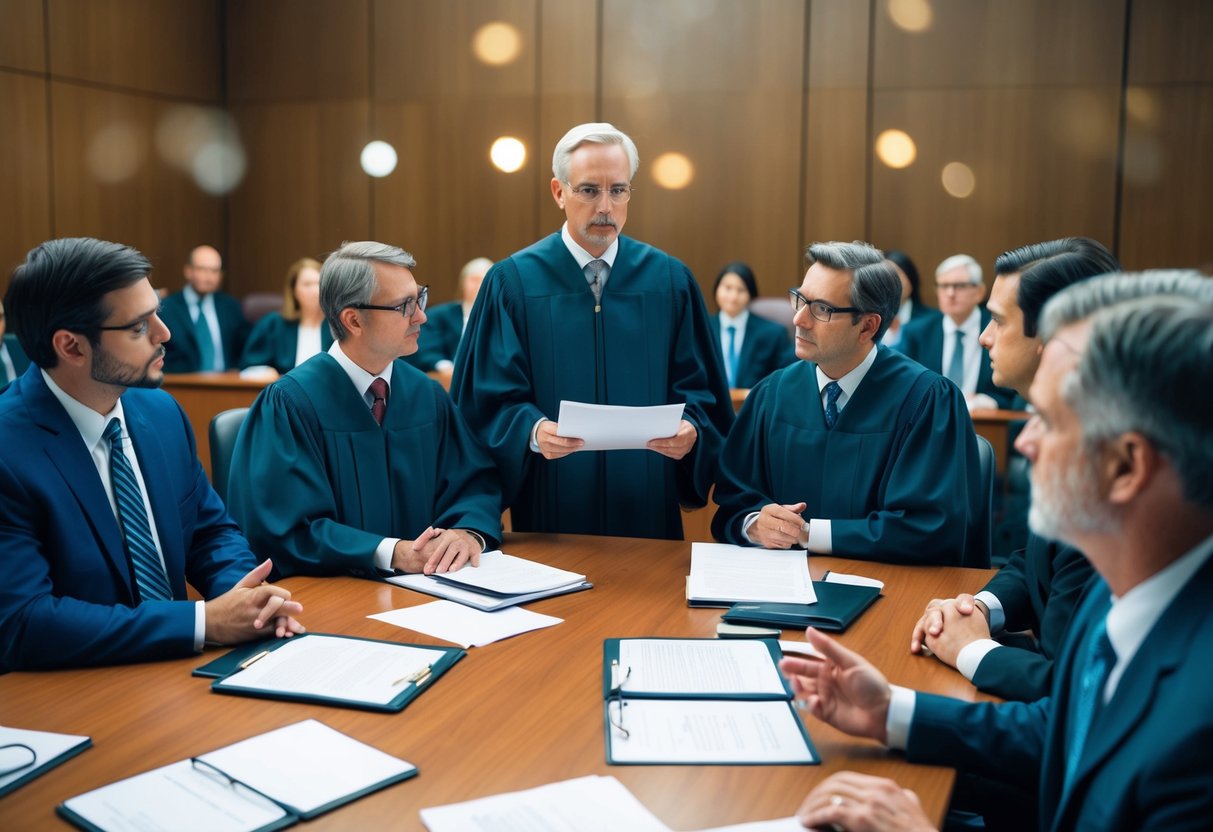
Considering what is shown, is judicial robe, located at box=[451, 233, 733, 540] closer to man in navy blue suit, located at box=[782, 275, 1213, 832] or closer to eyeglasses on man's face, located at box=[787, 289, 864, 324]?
eyeglasses on man's face, located at box=[787, 289, 864, 324]

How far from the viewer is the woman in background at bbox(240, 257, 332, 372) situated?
8070 millimetres

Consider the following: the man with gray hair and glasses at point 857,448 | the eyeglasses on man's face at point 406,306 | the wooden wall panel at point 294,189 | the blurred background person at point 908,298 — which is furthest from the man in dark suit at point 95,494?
the wooden wall panel at point 294,189

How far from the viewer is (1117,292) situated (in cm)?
143

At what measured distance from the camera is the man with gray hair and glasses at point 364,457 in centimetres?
273

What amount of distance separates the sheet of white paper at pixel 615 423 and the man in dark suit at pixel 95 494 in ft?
2.77

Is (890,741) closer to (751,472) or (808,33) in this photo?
(751,472)

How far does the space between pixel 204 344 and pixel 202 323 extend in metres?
0.17

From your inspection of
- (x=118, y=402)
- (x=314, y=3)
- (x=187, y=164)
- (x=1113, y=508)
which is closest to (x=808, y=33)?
(x=314, y=3)

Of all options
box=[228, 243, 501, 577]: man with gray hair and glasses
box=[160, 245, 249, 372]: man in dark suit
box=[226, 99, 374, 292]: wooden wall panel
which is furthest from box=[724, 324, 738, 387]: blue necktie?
box=[228, 243, 501, 577]: man with gray hair and glasses

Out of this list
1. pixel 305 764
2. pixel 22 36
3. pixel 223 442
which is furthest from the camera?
pixel 22 36

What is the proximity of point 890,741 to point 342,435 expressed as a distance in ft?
5.61

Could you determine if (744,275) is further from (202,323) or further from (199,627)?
Result: (199,627)

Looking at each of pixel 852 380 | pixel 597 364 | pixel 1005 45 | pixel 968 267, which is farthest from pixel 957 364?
pixel 852 380

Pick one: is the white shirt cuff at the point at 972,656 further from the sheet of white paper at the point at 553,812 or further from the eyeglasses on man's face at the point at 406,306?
the eyeglasses on man's face at the point at 406,306
